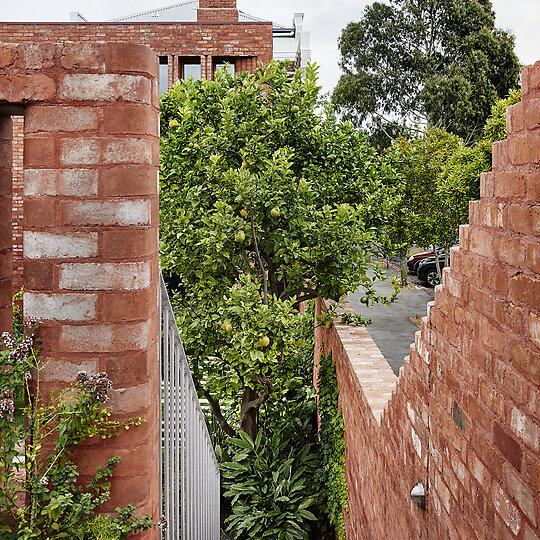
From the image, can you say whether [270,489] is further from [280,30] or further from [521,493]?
[280,30]

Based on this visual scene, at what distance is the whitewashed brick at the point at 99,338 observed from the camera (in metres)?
2.43

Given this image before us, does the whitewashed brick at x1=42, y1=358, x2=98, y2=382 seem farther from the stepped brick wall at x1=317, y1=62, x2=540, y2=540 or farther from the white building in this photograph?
the white building

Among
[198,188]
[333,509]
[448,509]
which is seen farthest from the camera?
[198,188]

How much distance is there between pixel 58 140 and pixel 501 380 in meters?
1.80

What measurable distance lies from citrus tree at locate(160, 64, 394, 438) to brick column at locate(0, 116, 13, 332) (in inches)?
167

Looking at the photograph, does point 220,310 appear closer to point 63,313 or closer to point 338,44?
point 63,313

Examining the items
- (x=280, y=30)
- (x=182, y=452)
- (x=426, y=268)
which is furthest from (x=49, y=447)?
(x=280, y=30)

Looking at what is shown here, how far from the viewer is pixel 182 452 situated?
3.97 metres

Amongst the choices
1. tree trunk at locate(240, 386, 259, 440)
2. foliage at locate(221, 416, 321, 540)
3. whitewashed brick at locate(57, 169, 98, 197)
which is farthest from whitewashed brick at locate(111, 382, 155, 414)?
tree trunk at locate(240, 386, 259, 440)

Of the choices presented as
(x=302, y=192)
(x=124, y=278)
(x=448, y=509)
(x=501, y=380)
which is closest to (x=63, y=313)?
(x=124, y=278)

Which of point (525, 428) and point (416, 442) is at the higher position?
point (525, 428)

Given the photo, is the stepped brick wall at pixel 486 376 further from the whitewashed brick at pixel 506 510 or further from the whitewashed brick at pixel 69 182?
the whitewashed brick at pixel 69 182

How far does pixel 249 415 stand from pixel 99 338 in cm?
646

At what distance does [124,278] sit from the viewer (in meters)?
2.45
